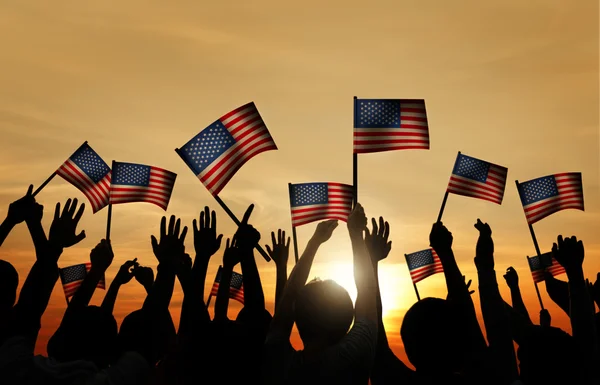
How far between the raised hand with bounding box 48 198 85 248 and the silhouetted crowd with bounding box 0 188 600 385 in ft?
0.11

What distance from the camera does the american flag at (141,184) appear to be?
14250mm

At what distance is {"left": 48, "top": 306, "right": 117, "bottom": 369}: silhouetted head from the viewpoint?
4.59 m

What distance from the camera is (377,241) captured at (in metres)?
5.69

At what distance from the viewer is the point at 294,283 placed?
4324 mm

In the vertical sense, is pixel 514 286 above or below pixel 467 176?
below

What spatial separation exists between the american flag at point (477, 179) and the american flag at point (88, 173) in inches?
323

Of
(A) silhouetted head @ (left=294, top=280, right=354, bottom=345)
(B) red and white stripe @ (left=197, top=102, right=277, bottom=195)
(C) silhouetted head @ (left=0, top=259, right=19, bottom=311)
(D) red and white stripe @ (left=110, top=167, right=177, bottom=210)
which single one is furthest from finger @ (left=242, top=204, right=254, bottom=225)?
(D) red and white stripe @ (left=110, top=167, right=177, bottom=210)

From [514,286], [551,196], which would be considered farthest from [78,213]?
[551,196]

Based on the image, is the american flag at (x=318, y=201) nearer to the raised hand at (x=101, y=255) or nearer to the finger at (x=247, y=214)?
the raised hand at (x=101, y=255)

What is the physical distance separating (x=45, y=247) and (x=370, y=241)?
275 cm

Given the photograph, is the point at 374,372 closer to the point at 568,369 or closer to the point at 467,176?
the point at 568,369

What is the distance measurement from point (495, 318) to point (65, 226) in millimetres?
3755

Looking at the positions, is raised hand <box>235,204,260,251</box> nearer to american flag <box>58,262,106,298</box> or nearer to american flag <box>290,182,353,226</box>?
american flag <box>290,182,353,226</box>

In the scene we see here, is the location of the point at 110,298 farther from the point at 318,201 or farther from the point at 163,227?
the point at 318,201
